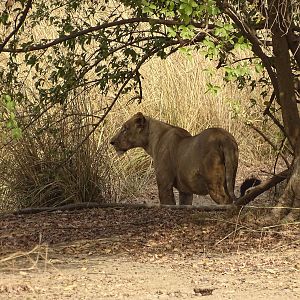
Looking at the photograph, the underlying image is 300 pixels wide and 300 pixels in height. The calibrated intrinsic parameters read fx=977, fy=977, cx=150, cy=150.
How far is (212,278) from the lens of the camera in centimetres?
571

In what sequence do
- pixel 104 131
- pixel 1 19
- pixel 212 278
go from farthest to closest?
pixel 104 131 < pixel 1 19 < pixel 212 278

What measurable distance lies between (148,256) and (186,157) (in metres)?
2.80

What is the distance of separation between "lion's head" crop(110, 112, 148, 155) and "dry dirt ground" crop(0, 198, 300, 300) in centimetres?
161

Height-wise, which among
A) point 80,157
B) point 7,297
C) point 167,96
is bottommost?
point 7,297

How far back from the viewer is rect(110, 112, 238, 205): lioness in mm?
8891

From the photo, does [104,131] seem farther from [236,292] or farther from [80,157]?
[236,292]

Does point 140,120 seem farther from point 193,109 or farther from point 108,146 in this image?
point 193,109

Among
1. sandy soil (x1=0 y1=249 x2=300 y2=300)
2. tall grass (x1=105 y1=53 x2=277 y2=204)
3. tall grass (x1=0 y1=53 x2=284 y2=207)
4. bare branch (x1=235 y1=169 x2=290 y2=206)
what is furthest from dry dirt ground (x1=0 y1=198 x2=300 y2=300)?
tall grass (x1=105 y1=53 x2=277 y2=204)

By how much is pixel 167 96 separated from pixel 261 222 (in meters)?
6.21

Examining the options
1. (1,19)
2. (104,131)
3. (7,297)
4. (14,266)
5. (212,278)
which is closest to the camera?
(7,297)

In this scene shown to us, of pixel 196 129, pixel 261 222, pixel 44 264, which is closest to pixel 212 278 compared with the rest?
pixel 44 264

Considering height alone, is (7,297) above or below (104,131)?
below

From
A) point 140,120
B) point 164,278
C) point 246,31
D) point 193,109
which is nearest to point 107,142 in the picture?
point 140,120

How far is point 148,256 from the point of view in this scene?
662 centimetres
